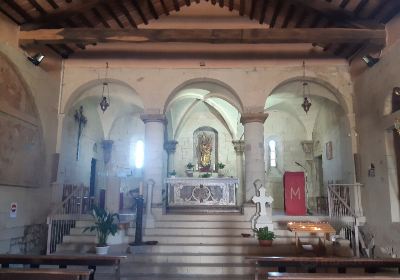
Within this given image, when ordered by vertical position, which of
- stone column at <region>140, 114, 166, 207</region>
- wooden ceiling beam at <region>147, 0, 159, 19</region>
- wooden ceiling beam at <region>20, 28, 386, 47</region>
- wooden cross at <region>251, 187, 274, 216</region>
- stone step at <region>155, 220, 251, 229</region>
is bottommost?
stone step at <region>155, 220, 251, 229</region>

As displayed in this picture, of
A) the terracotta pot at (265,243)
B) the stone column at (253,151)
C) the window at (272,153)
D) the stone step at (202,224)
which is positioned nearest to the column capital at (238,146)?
the window at (272,153)

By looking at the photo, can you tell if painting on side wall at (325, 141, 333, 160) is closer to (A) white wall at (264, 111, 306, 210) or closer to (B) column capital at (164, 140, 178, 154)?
(A) white wall at (264, 111, 306, 210)

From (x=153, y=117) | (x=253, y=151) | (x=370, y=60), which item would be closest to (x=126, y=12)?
(x=153, y=117)

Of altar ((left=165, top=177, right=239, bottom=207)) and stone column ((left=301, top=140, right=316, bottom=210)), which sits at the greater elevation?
stone column ((left=301, top=140, right=316, bottom=210))

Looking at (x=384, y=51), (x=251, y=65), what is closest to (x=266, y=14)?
(x=251, y=65)

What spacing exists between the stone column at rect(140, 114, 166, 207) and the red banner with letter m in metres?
3.73

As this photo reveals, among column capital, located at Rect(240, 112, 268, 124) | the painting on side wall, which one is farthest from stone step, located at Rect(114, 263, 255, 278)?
the painting on side wall

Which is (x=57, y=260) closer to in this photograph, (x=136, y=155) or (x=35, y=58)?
(x=35, y=58)

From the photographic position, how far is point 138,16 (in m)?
10.1

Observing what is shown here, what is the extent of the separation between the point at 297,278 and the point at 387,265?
6.38 ft

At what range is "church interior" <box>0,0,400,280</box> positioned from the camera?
7695 mm

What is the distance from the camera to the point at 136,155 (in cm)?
1477

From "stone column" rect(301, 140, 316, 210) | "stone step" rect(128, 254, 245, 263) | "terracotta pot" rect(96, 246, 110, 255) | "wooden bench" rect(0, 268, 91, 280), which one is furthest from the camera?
"stone column" rect(301, 140, 316, 210)

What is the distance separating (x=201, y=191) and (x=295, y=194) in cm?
281
